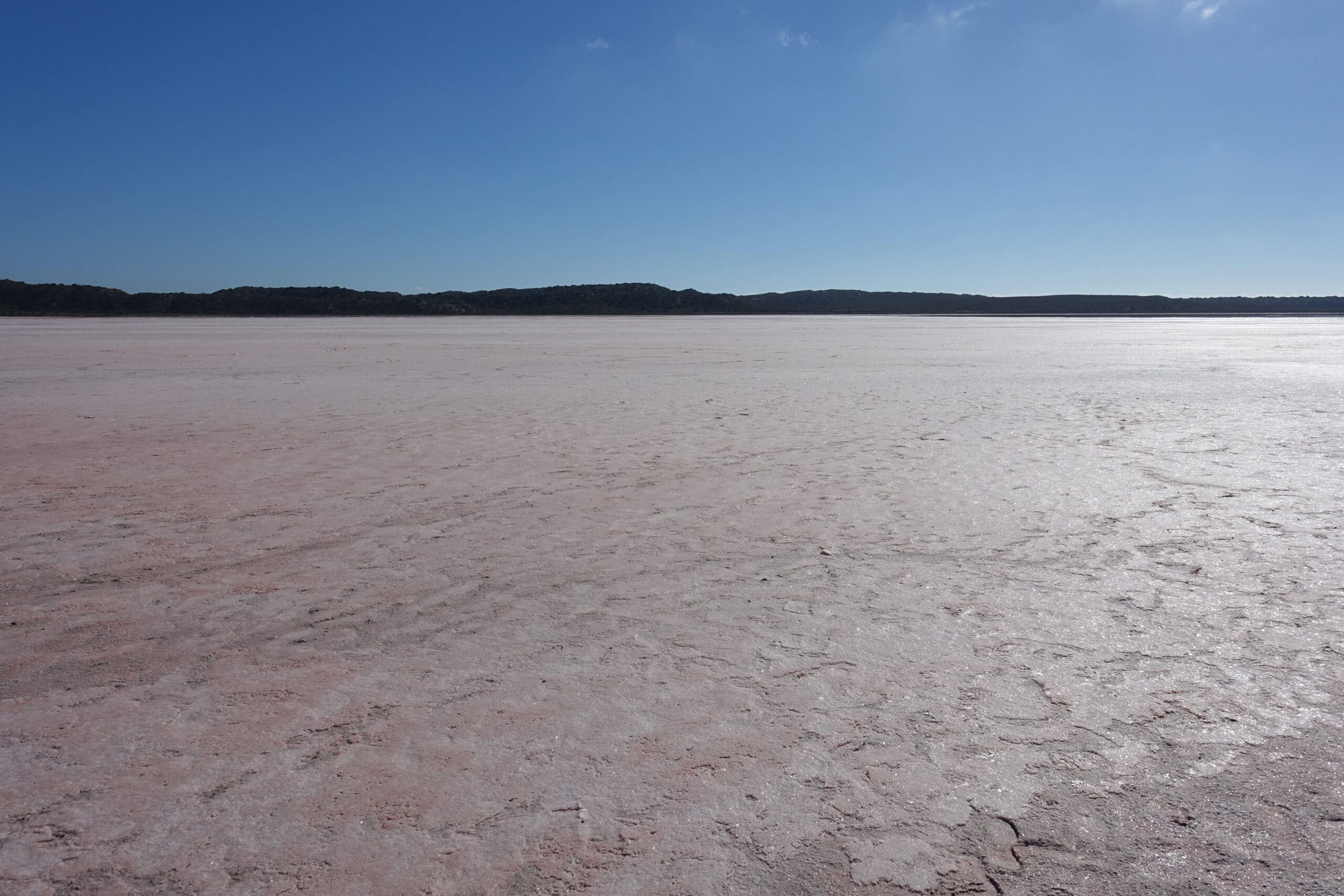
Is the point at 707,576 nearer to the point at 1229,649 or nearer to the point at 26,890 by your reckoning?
the point at 1229,649

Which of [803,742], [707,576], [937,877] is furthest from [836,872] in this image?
[707,576]

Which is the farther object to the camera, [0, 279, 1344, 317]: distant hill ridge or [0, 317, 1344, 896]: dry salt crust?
[0, 279, 1344, 317]: distant hill ridge

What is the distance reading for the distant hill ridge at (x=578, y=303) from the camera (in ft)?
179

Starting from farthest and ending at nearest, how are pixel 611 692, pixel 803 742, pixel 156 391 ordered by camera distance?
pixel 156 391, pixel 611 692, pixel 803 742

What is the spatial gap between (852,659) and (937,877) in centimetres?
88

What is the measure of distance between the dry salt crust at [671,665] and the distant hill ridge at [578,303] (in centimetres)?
5258

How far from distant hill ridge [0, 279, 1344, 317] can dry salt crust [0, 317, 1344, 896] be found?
5258 centimetres

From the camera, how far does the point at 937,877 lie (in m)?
1.52

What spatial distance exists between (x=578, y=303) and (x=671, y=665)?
215 feet

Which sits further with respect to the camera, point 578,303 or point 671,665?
point 578,303

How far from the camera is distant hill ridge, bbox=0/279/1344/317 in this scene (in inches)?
2143

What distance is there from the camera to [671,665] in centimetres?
236

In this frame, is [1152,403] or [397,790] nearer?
[397,790]

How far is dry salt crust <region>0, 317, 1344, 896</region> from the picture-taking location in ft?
5.22
